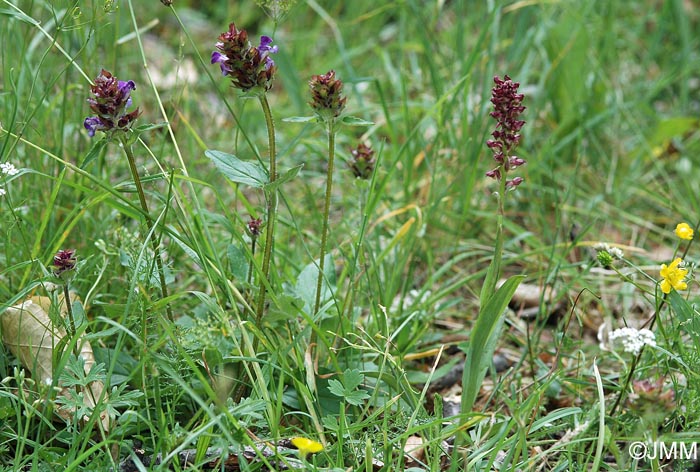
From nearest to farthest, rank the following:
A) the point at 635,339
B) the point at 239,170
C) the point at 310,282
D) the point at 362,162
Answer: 1. the point at 635,339
2. the point at 239,170
3. the point at 310,282
4. the point at 362,162

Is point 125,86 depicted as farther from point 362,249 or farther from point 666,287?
point 666,287

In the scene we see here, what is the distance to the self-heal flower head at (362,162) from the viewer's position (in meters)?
1.82

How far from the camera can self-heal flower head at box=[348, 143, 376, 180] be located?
1.82 metres

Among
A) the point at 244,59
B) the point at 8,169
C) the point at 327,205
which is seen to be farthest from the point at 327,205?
the point at 8,169

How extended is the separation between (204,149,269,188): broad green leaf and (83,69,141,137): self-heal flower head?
172 millimetres

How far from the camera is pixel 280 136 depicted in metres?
2.89

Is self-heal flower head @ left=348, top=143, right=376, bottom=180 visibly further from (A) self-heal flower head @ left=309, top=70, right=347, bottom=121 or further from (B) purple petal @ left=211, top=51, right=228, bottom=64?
(B) purple petal @ left=211, top=51, right=228, bottom=64

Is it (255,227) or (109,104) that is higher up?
(109,104)

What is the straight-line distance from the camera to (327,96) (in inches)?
56.9

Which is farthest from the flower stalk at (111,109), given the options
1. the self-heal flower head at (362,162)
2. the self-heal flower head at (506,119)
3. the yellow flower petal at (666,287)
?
the yellow flower petal at (666,287)

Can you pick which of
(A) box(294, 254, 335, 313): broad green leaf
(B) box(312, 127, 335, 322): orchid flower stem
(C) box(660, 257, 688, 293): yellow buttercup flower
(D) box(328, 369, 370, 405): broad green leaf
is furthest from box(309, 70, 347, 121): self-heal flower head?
(C) box(660, 257, 688, 293): yellow buttercup flower

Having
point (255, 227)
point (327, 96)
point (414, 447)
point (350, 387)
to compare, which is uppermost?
point (327, 96)

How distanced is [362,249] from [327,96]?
48 centimetres

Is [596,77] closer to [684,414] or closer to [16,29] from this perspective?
[684,414]
